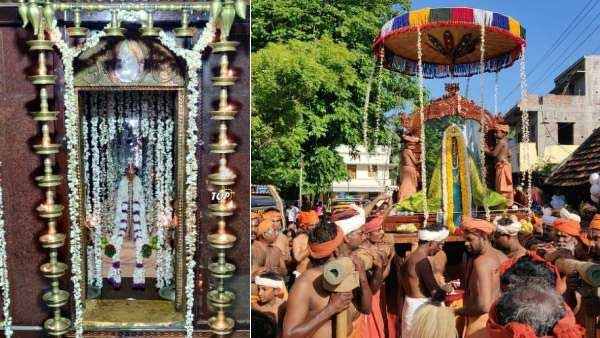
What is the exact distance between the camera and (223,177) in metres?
4.46

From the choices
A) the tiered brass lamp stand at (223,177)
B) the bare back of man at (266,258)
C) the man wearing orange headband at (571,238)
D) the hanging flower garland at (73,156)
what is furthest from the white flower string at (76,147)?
the man wearing orange headband at (571,238)

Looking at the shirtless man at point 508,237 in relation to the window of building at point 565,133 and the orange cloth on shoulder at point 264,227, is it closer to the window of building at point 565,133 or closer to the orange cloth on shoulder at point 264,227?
the orange cloth on shoulder at point 264,227

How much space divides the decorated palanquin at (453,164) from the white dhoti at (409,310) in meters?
2.75

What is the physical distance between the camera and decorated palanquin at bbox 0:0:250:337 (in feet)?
14.4

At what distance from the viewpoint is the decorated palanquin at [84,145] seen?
439 centimetres

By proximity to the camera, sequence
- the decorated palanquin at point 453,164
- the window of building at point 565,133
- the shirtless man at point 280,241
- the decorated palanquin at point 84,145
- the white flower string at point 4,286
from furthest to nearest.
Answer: the window of building at point 565,133 < the decorated palanquin at point 453,164 < the shirtless man at point 280,241 < the white flower string at point 4,286 < the decorated palanquin at point 84,145

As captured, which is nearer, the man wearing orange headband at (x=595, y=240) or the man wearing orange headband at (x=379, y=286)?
the man wearing orange headband at (x=379, y=286)

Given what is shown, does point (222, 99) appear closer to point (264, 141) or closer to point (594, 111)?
point (264, 141)

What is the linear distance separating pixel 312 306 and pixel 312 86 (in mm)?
8075

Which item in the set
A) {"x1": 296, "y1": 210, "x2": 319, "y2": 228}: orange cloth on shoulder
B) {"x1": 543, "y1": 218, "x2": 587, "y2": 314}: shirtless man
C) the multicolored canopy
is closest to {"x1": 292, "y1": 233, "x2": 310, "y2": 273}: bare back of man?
{"x1": 296, "y1": 210, "x2": 319, "y2": 228}: orange cloth on shoulder

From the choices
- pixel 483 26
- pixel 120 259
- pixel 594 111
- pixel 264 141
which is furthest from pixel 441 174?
pixel 594 111

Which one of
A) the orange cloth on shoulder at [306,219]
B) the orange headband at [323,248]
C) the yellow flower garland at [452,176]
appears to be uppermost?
the yellow flower garland at [452,176]

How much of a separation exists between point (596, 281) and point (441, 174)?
18.3 ft

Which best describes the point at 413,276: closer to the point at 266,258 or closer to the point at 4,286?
the point at 266,258
